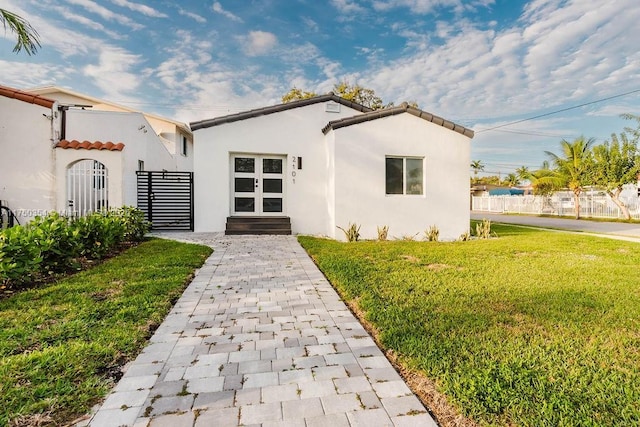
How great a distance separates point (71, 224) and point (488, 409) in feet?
22.4

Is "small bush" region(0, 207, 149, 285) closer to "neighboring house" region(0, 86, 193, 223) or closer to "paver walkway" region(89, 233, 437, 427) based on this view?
"paver walkway" region(89, 233, 437, 427)

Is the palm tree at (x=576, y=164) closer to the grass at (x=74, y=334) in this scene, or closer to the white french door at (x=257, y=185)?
the white french door at (x=257, y=185)

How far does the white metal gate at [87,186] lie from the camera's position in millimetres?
9484

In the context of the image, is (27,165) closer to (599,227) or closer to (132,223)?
(132,223)

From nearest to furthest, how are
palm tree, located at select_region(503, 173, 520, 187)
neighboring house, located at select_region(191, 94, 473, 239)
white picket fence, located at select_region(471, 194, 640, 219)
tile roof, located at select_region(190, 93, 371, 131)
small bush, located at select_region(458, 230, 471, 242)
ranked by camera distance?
1. neighboring house, located at select_region(191, 94, 473, 239)
2. small bush, located at select_region(458, 230, 471, 242)
3. tile roof, located at select_region(190, 93, 371, 131)
4. white picket fence, located at select_region(471, 194, 640, 219)
5. palm tree, located at select_region(503, 173, 520, 187)

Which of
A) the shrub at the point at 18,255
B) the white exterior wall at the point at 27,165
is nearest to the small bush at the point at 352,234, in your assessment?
the shrub at the point at 18,255

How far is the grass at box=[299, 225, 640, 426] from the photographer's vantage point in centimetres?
205

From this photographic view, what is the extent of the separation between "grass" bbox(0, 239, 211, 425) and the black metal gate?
19.9 feet

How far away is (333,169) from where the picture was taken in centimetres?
998

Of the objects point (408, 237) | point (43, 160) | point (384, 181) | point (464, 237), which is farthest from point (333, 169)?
point (43, 160)

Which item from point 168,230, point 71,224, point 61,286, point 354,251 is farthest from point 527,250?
point 168,230

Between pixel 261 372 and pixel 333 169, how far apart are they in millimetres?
7968

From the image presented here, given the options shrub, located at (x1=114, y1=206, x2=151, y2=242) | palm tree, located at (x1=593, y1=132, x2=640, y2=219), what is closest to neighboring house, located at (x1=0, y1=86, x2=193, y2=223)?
shrub, located at (x1=114, y1=206, x2=151, y2=242)

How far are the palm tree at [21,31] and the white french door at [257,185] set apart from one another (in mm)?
5828
